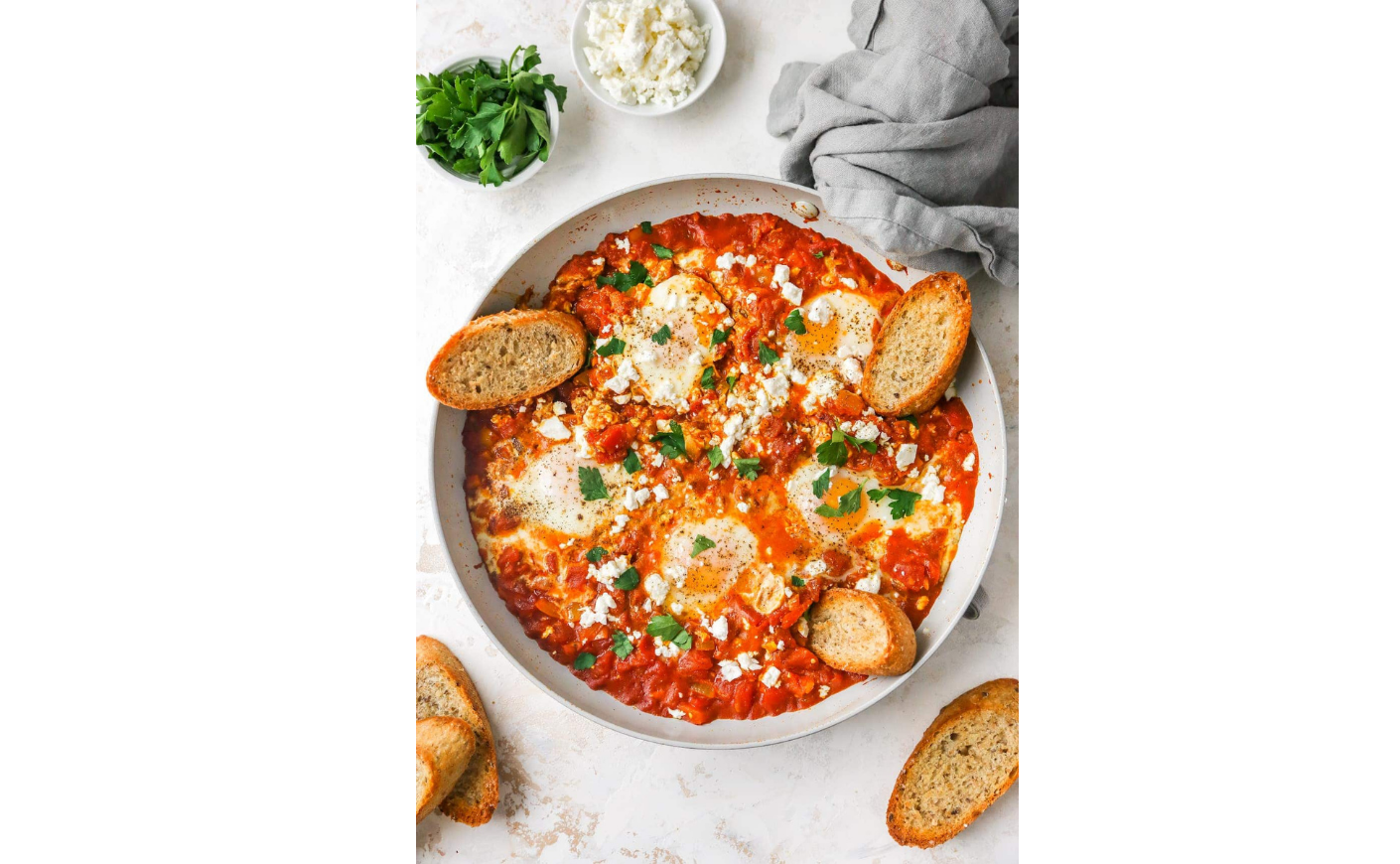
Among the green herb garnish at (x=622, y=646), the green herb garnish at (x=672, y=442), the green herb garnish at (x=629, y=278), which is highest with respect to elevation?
the green herb garnish at (x=629, y=278)

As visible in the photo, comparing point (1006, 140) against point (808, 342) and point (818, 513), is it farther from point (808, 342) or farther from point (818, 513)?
point (818, 513)

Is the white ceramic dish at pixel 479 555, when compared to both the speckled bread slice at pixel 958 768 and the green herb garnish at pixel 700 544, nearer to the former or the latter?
the speckled bread slice at pixel 958 768

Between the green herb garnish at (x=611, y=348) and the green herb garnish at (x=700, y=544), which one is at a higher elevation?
the green herb garnish at (x=611, y=348)

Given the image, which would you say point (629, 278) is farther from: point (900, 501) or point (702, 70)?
point (900, 501)

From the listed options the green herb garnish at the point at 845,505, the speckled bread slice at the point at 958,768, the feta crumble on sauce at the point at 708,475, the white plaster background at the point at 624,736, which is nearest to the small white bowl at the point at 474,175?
the white plaster background at the point at 624,736

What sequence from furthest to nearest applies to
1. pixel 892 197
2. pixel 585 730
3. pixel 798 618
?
pixel 585 730 < pixel 798 618 < pixel 892 197

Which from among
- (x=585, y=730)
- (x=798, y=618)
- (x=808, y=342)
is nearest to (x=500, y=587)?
(x=585, y=730)

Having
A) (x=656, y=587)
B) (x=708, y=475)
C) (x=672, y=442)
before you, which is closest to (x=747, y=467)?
(x=708, y=475)
